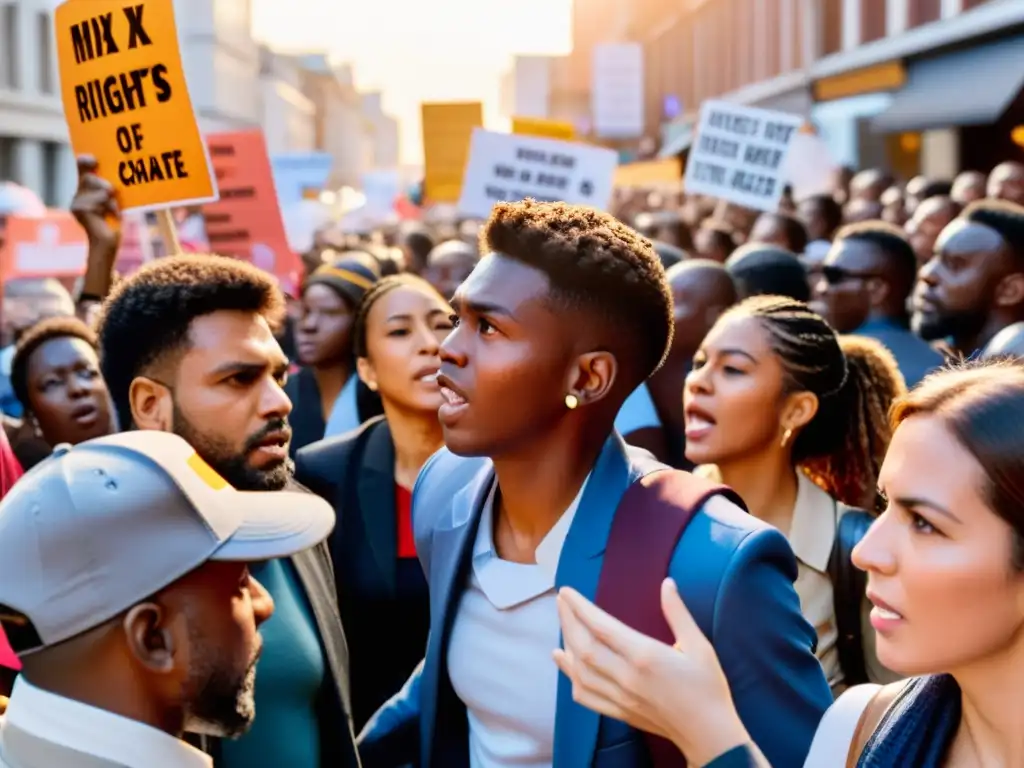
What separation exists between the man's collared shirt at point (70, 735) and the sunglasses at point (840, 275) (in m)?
→ 5.51

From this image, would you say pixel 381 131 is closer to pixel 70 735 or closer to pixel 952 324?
pixel 952 324

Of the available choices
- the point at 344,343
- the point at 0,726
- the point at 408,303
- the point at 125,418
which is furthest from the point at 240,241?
the point at 0,726

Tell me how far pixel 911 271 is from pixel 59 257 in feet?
24.7

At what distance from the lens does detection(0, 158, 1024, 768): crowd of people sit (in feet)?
6.87

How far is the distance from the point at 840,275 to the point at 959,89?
15.3 metres

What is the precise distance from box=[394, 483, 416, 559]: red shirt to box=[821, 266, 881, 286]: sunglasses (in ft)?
11.0

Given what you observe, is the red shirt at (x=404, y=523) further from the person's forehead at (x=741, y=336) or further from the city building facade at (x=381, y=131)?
the city building facade at (x=381, y=131)

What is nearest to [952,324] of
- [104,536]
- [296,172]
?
[104,536]

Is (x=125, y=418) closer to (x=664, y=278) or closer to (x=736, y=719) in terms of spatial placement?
(x=664, y=278)

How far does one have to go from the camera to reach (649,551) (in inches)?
102

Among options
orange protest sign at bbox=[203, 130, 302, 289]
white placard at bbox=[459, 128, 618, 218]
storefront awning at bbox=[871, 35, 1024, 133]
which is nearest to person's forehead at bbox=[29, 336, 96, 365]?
orange protest sign at bbox=[203, 130, 302, 289]

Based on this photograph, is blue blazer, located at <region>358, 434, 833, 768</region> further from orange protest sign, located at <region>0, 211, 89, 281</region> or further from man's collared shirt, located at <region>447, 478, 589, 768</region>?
orange protest sign, located at <region>0, 211, 89, 281</region>

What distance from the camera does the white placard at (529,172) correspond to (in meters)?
10.0

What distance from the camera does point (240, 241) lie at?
327 inches
